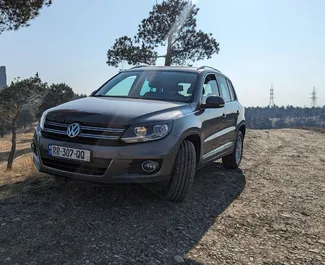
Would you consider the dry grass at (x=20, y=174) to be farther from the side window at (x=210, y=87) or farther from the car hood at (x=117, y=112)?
the side window at (x=210, y=87)

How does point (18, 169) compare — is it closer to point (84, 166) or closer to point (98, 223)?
point (84, 166)

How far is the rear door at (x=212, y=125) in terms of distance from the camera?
446cm

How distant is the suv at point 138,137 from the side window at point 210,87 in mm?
44

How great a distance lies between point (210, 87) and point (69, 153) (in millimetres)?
2592

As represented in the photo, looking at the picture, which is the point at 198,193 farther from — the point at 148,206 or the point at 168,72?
the point at 168,72

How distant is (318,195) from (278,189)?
23.8 inches

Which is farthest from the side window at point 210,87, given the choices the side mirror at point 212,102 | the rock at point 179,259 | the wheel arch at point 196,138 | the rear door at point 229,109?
the rock at point 179,259

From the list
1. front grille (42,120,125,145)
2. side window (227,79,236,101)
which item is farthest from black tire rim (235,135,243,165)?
front grille (42,120,125,145)

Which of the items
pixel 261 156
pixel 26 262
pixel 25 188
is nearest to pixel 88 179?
pixel 26 262

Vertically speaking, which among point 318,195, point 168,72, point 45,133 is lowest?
point 318,195

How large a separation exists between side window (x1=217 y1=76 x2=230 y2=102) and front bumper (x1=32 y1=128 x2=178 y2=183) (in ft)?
8.05

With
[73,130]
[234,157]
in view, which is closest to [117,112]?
[73,130]

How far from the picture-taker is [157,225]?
135 inches

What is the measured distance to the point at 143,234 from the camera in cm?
320
